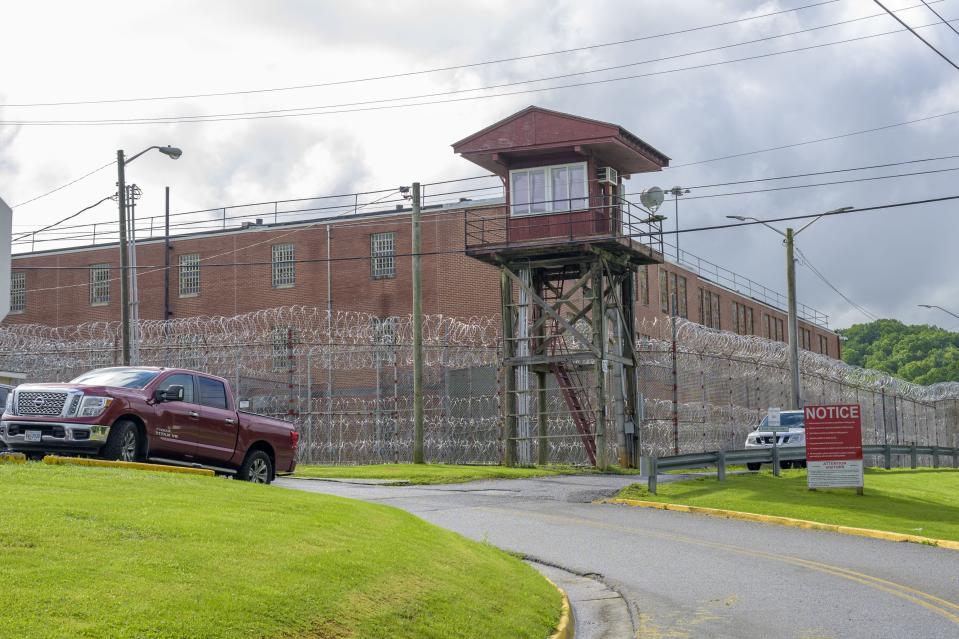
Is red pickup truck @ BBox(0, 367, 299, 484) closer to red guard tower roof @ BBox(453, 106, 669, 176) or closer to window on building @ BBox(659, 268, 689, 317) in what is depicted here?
red guard tower roof @ BBox(453, 106, 669, 176)

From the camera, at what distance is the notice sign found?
25.3 meters

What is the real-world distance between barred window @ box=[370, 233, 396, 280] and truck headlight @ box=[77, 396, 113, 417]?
35020 millimetres

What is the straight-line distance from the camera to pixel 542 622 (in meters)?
11.3

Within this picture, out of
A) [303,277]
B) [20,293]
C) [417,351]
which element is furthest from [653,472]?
[20,293]

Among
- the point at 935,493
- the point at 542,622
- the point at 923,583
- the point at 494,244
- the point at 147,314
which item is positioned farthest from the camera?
the point at 147,314

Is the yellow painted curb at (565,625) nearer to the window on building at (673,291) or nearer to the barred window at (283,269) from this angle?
the barred window at (283,269)

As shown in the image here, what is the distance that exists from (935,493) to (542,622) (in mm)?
19337

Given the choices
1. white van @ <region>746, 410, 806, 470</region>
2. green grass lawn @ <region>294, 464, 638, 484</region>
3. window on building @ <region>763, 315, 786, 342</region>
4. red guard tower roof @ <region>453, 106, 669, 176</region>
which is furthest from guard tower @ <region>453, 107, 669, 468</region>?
window on building @ <region>763, 315, 786, 342</region>

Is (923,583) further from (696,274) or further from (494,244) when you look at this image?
(696,274)

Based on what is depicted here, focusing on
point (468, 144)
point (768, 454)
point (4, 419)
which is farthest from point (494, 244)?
point (4, 419)

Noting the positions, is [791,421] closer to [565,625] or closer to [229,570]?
[565,625]

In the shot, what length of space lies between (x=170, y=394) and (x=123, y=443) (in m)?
1.05

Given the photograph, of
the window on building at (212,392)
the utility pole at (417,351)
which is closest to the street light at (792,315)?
the utility pole at (417,351)

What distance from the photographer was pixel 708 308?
Result: 6531 centimetres
